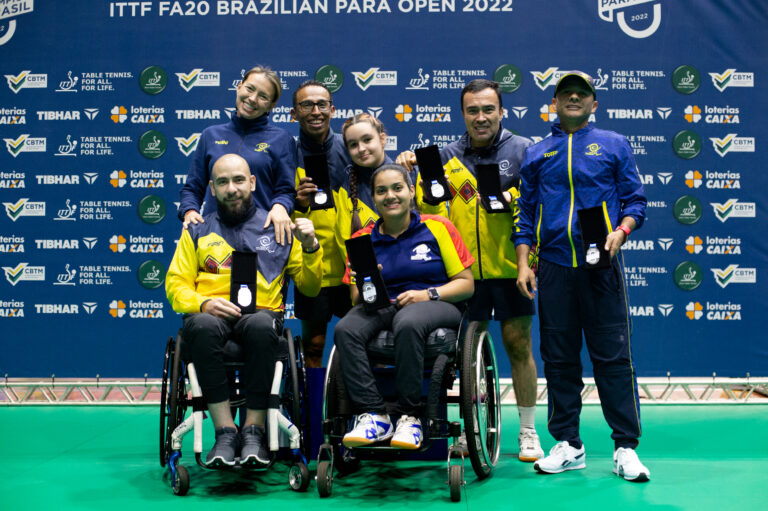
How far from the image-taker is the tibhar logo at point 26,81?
4.84m

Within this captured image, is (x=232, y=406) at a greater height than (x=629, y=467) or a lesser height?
greater

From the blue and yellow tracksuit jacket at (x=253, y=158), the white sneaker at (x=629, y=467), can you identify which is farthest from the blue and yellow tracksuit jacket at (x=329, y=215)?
the white sneaker at (x=629, y=467)

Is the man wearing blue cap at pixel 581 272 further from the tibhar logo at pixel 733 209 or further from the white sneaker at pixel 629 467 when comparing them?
the tibhar logo at pixel 733 209

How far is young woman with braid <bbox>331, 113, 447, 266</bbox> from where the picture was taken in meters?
3.14

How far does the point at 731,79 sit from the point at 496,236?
8.24ft

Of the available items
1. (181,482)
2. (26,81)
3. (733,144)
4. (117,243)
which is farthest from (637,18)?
(26,81)

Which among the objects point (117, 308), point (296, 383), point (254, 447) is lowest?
point (254, 447)

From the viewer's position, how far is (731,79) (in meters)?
4.67

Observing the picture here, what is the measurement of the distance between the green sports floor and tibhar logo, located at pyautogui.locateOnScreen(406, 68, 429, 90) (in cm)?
232

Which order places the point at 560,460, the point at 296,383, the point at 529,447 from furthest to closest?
the point at 529,447
the point at 560,460
the point at 296,383

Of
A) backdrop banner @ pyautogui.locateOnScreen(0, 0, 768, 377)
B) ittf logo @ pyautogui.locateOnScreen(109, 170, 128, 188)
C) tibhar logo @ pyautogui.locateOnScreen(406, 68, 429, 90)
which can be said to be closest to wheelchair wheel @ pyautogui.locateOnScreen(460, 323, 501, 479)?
backdrop banner @ pyautogui.locateOnScreen(0, 0, 768, 377)

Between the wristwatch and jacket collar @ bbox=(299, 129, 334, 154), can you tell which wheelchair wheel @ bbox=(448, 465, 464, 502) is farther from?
jacket collar @ bbox=(299, 129, 334, 154)

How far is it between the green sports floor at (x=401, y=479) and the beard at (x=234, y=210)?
112 cm

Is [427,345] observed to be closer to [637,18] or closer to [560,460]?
[560,460]
